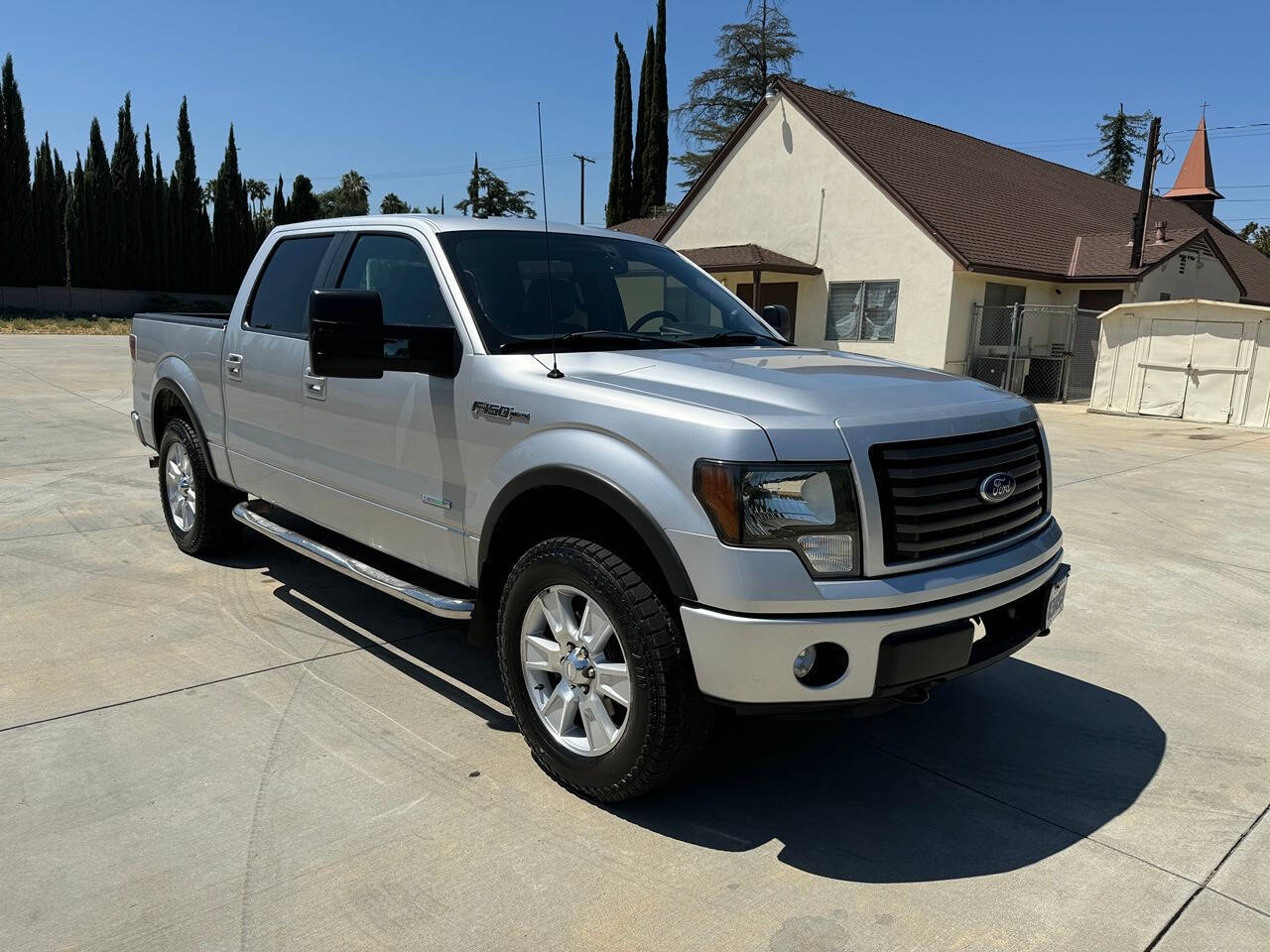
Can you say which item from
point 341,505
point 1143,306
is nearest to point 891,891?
point 341,505

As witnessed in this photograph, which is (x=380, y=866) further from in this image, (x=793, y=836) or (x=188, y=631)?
(x=188, y=631)

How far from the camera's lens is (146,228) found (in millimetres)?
49750

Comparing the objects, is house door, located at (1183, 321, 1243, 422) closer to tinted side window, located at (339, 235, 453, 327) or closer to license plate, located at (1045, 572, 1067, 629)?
license plate, located at (1045, 572, 1067, 629)

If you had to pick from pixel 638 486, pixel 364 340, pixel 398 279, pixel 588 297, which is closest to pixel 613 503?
pixel 638 486

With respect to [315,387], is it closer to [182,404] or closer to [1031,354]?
[182,404]

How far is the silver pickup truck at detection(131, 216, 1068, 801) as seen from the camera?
8.95 feet

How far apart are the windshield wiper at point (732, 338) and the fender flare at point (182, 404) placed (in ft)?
10.3

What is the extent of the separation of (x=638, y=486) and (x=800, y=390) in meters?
0.64

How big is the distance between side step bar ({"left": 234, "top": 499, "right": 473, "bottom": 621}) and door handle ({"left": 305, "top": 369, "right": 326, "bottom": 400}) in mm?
709

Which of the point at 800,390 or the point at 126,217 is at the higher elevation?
the point at 126,217

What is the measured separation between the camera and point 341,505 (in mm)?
4352

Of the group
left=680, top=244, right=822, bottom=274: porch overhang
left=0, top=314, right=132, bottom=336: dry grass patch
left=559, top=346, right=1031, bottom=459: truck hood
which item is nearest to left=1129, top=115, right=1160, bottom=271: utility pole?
left=680, top=244, right=822, bottom=274: porch overhang

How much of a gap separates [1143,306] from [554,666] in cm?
1755

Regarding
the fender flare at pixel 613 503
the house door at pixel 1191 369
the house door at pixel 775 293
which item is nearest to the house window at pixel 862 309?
the house door at pixel 775 293
